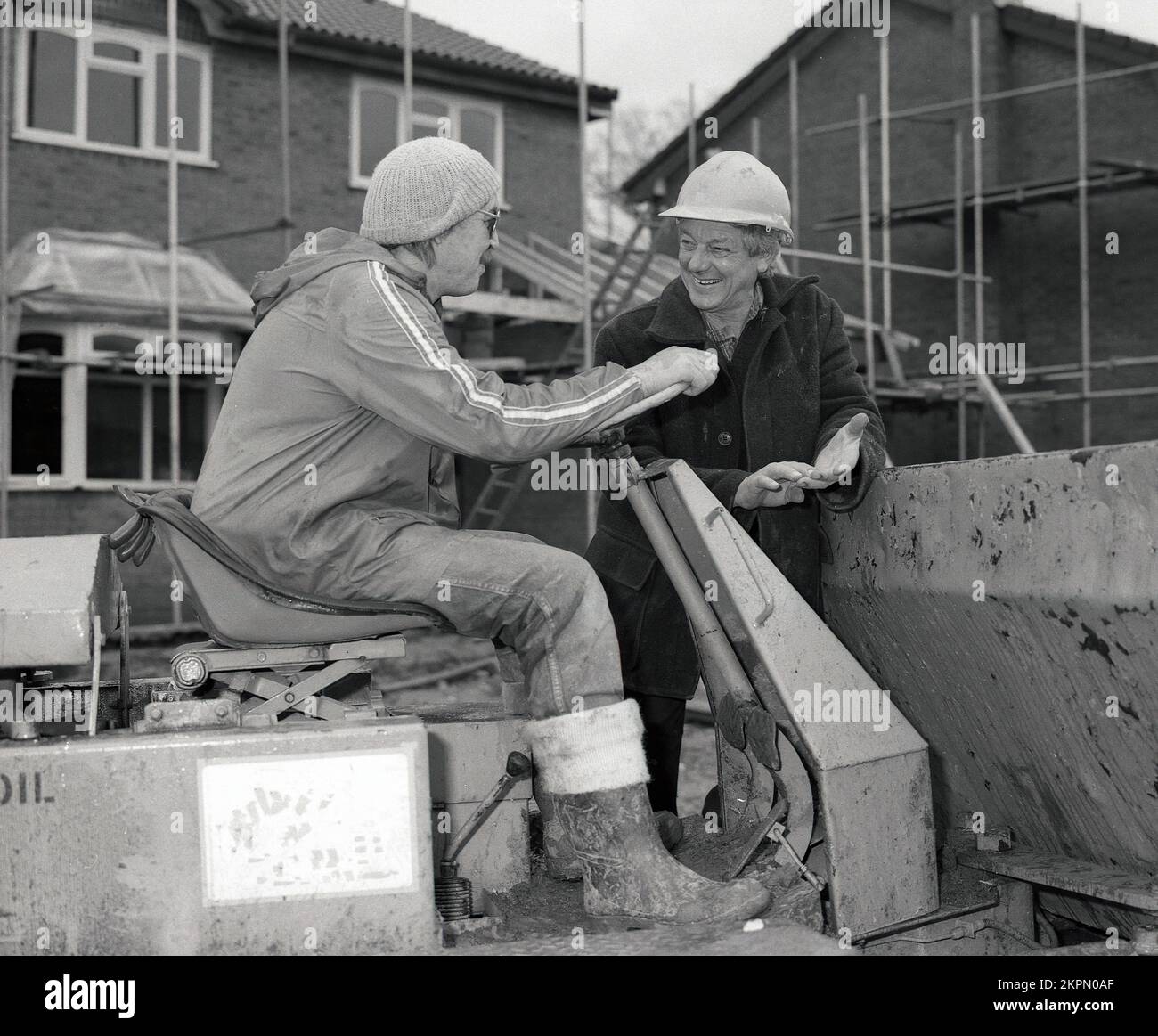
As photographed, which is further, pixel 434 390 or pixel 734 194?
pixel 734 194

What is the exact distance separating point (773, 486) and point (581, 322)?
11.9 metres

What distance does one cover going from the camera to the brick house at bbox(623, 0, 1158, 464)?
16.9 m

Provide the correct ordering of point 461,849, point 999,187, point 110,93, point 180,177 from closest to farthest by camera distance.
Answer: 1. point 461,849
2. point 110,93
3. point 180,177
4. point 999,187

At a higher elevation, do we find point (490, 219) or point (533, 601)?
point (490, 219)

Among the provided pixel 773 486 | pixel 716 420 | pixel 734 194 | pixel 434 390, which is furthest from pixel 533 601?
pixel 734 194

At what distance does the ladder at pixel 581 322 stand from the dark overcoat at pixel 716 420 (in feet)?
28.0

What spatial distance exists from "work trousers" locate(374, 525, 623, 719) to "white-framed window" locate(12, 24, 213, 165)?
1406 centimetres

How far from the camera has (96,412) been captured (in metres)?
15.4

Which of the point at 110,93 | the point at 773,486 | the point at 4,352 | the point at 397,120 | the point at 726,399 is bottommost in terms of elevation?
the point at 773,486

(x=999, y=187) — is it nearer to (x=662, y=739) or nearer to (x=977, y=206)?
(x=977, y=206)

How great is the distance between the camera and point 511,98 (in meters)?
18.7

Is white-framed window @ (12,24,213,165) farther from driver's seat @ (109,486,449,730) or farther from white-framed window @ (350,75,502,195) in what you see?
driver's seat @ (109,486,449,730)
